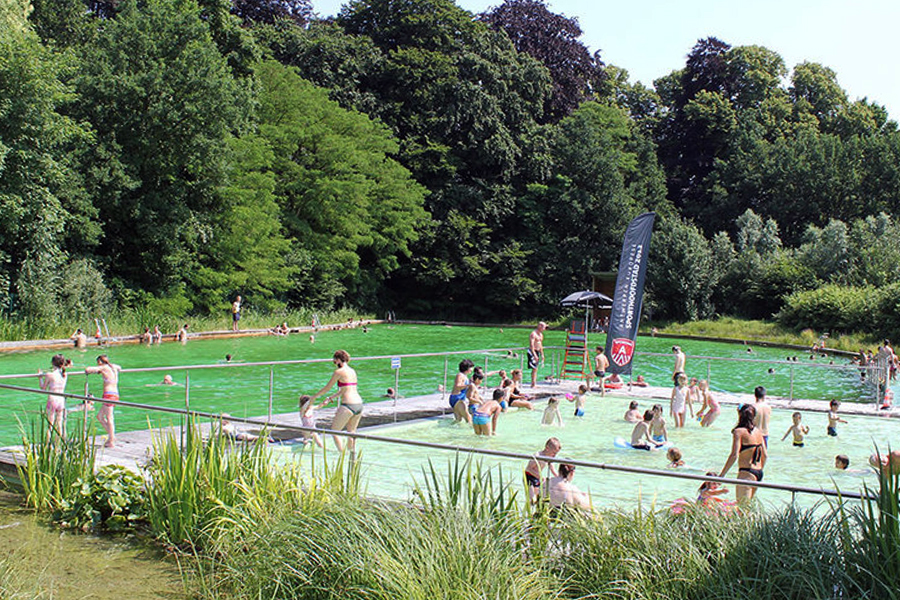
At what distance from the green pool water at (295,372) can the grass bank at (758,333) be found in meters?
2.56

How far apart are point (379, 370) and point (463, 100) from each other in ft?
107

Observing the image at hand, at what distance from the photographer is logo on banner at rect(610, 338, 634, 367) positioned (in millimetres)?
20047

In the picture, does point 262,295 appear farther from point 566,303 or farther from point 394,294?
point 566,303

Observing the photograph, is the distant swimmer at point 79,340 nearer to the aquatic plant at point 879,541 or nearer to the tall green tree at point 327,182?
the tall green tree at point 327,182

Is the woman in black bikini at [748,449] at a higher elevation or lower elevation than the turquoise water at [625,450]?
higher

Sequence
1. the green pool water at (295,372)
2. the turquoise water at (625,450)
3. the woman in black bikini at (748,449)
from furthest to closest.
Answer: the green pool water at (295,372) < the turquoise water at (625,450) < the woman in black bikini at (748,449)

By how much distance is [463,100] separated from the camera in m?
54.9

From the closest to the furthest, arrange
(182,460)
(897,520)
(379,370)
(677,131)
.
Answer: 1. (897,520)
2. (182,460)
3. (379,370)
4. (677,131)

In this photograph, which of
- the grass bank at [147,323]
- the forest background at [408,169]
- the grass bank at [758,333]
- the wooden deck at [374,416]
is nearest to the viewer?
the wooden deck at [374,416]

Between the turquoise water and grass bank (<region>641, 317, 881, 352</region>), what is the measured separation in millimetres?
23723

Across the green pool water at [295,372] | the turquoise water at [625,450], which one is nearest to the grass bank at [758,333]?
the green pool water at [295,372]

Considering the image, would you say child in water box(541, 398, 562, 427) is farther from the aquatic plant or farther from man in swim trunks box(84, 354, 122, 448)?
the aquatic plant

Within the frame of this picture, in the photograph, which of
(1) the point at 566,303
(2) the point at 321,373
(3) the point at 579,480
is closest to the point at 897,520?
(3) the point at 579,480

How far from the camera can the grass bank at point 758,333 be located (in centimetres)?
3881
